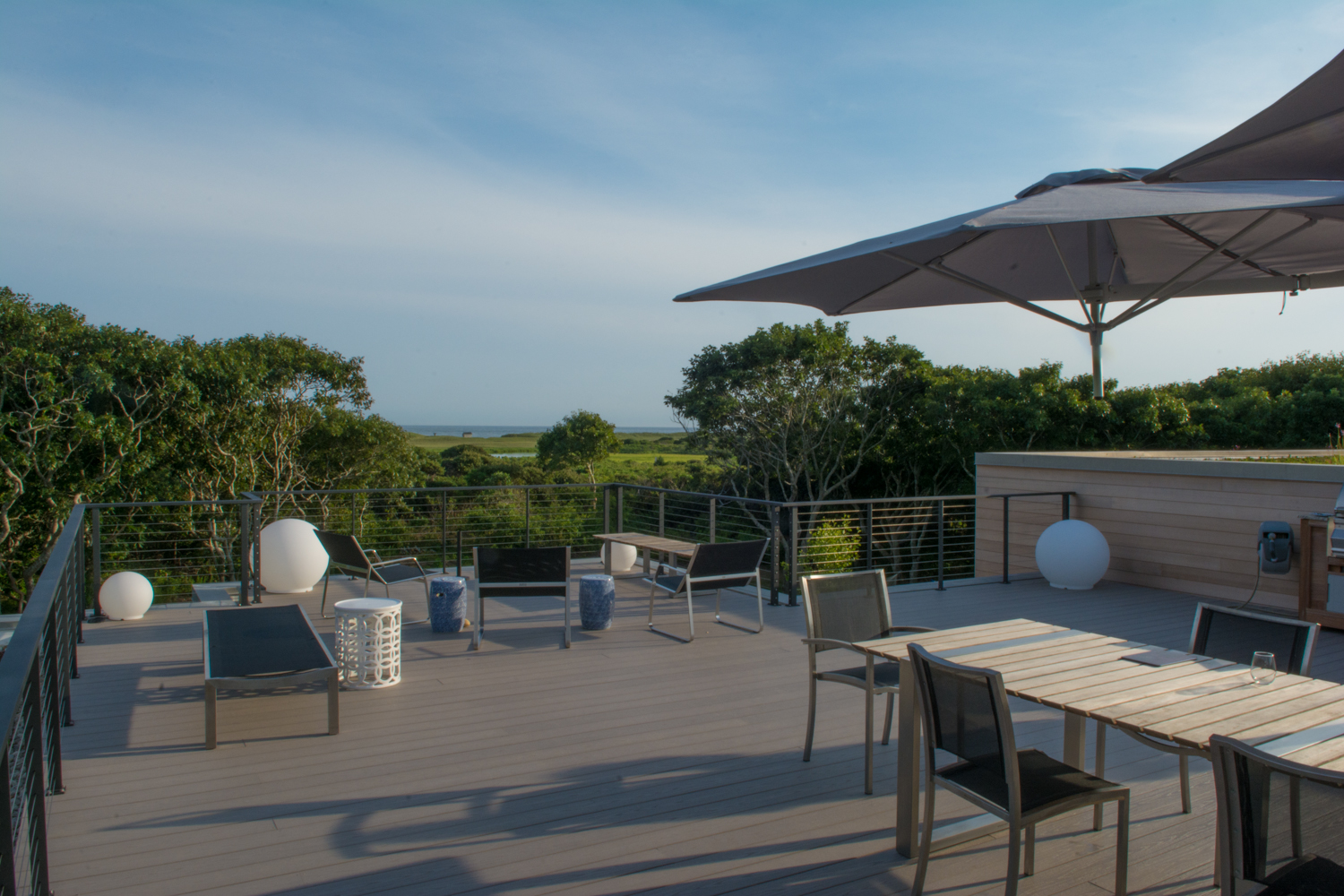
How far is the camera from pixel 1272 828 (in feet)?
5.42

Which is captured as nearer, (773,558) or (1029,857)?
(1029,857)

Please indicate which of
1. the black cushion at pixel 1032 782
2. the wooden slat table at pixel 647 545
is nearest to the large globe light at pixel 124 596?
the wooden slat table at pixel 647 545

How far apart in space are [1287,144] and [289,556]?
6.92 m

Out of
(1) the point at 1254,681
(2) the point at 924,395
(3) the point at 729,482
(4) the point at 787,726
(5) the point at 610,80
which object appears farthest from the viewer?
(3) the point at 729,482

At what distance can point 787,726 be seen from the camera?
13.0ft

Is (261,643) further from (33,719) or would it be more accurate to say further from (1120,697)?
(1120,697)

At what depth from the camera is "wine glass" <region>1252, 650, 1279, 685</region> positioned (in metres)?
2.45

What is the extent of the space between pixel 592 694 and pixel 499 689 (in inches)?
20.1

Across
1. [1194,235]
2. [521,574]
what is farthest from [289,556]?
[1194,235]

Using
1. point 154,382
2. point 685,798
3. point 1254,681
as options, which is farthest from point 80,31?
point 1254,681

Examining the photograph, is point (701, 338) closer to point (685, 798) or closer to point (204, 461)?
point (204, 461)

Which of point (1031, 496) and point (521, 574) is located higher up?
point (1031, 496)

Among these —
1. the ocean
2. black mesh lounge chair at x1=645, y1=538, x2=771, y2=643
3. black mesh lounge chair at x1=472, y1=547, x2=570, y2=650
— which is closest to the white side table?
black mesh lounge chair at x1=472, y1=547, x2=570, y2=650

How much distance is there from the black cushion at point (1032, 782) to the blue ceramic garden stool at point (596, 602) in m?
3.69
